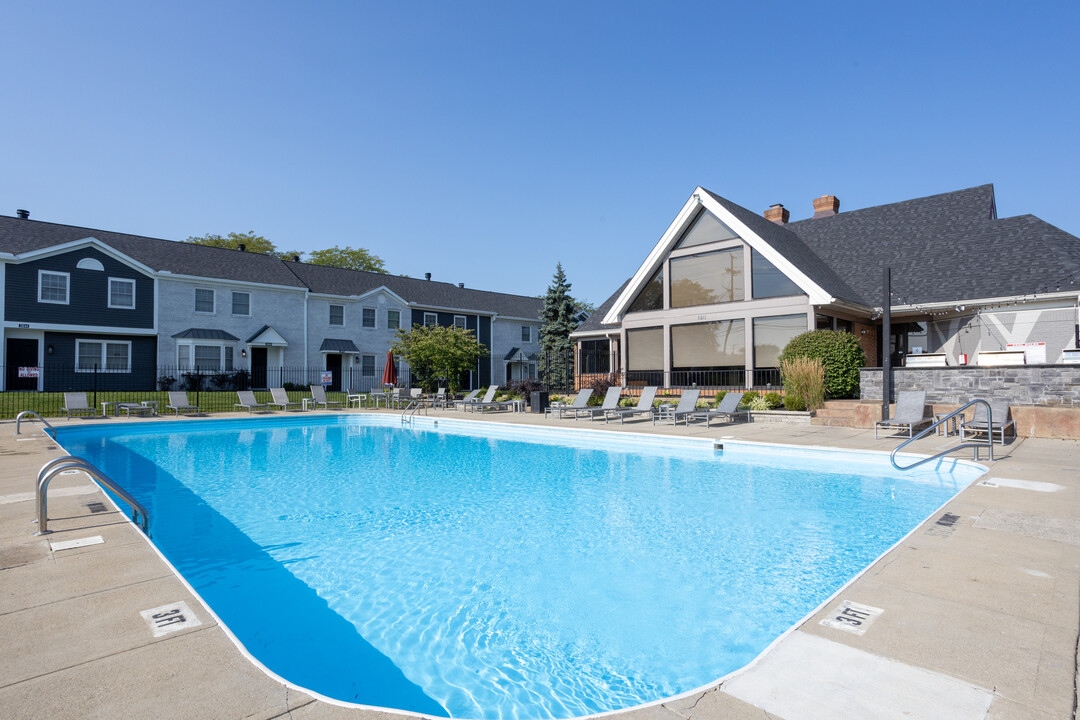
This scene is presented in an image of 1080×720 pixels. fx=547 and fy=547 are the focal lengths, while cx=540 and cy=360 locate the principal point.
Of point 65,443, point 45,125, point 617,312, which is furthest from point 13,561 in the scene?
point 617,312

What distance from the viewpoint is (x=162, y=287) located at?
25.2 metres

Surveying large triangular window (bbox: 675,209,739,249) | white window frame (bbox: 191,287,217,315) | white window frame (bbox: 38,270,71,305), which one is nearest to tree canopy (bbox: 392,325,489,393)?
white window frame (bbox: 191,287,217,315)

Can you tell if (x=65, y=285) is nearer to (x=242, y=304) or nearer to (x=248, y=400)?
(x=242, y=304)

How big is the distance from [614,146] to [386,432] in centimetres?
1292

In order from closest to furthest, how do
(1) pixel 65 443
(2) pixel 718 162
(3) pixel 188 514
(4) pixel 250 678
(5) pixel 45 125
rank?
(4) pixel 250 678
(3) pixel 188 514
(1) pixel 65 443
(5) pixel 45 125
(2) pixel 718 162

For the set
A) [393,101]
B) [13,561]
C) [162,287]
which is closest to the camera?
[13,561]

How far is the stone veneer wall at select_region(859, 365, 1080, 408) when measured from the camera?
37.2 ft

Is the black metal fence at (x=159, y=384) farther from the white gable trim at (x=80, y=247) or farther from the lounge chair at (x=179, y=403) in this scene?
the white gable trim at (x=80, y=247)

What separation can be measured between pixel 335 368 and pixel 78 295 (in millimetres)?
11428

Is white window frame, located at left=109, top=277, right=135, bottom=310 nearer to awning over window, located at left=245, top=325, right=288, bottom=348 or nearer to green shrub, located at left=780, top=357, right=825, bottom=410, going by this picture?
awning over window, located at left=245, top=325, right=288, bottom=348

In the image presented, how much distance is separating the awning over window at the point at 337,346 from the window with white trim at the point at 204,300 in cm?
542

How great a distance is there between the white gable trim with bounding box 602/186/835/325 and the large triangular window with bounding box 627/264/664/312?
22 cm

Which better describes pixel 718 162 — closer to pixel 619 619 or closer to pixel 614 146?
pixel 614 146

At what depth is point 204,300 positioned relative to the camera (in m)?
26.3
